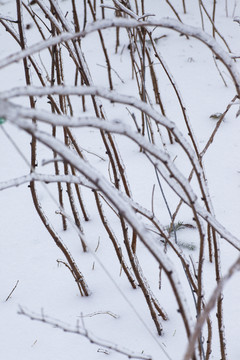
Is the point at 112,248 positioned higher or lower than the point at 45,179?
higher

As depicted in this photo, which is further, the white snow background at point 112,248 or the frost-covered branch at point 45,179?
the white snow background at point 112,248

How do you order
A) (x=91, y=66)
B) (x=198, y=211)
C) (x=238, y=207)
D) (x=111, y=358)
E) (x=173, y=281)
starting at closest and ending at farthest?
(x=173, y=281)
(x=198, y=211)
(x=111, y=358)
(x=238, y=207)
(x=91, y=66)

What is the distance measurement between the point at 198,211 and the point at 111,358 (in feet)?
1.78

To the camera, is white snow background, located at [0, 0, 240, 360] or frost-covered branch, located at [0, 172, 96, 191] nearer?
frost-covered branch, located at [0, 172, 96, 191]

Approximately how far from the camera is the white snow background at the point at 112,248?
1163 mm

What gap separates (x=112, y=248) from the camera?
1475 mm

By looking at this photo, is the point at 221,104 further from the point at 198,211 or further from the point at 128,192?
the point at 198,211

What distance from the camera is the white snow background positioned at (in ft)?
3.82

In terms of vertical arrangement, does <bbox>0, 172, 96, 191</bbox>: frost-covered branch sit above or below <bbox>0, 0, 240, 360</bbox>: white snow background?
below

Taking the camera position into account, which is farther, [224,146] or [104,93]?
[224,146]

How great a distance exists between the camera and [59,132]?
2.14m

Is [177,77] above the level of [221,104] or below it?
above

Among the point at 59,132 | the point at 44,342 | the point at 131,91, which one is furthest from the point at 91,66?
the point at 44,342

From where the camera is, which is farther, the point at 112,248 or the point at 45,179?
the point at 112,248
